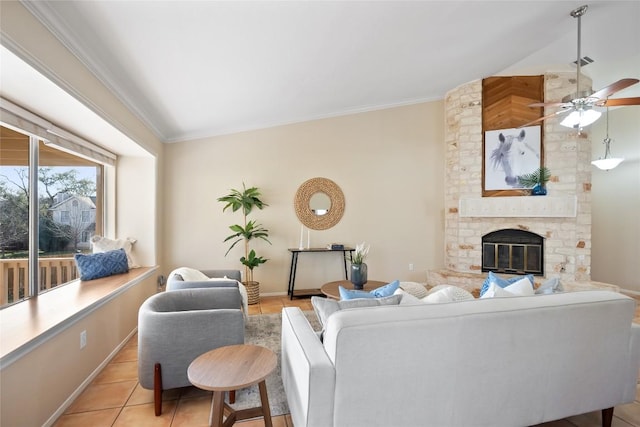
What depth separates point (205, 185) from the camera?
4820mm

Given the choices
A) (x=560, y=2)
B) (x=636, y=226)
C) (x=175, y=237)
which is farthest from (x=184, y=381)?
(x=636, y=226)

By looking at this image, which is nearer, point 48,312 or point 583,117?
point 48,312

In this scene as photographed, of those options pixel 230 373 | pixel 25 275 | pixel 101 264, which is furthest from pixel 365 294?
pixel 101 264

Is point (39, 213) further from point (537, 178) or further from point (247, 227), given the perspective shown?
point (537, 178)

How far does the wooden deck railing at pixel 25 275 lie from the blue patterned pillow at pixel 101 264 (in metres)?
0.10

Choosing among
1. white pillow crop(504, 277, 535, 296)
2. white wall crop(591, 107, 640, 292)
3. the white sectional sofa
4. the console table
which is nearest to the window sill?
the white sectional sofa

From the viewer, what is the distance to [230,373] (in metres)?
1.57

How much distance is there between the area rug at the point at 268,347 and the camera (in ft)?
6.91

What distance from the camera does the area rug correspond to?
Answer: 2.11 meters

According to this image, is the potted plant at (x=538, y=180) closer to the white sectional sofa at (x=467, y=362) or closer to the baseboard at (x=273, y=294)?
the white sectional sofa at (x=467, y=362)

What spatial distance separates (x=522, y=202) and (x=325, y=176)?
118 inches

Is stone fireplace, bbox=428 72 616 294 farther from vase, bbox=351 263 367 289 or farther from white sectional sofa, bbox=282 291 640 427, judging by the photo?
white sectional sofa, bbox=282 291 640 427

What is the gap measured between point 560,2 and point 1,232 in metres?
5.20

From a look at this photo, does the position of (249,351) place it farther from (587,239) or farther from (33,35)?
(587,239)
